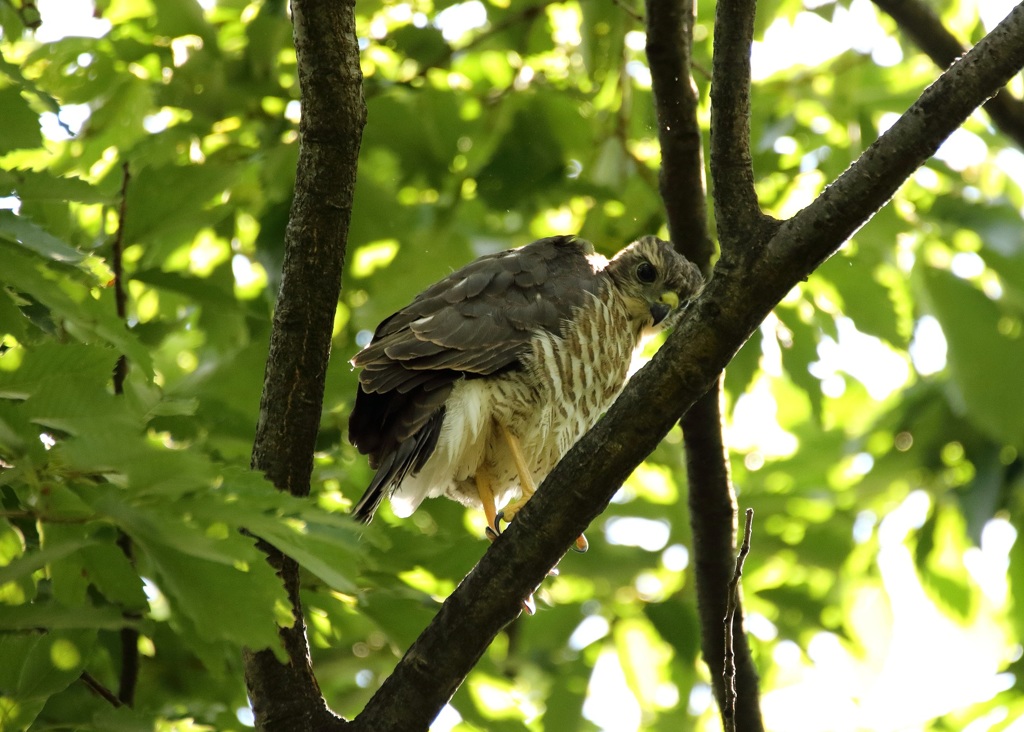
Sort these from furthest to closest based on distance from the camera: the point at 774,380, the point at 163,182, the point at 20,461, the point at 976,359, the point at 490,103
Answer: the point at 774,380, the point at 490,103, the point at 976,359, the point at 163,182, the point at 20,461

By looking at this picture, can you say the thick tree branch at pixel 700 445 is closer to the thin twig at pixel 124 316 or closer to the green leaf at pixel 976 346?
the green leaf at pixel 976 346

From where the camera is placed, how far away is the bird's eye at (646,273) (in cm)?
498

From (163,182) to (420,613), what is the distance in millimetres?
1589

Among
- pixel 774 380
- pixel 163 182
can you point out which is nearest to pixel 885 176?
pixel 163 182

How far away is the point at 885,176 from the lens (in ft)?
8.40

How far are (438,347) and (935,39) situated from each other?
2241 millimetres

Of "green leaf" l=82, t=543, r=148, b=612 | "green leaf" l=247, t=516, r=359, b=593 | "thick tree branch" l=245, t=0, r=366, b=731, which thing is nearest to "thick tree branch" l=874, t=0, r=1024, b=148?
"thick tree branch" l=245, t=0, r=366, b=731

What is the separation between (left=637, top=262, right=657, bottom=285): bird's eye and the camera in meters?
4.98

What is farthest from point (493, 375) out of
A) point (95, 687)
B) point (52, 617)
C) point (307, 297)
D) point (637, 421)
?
point (52, 617)

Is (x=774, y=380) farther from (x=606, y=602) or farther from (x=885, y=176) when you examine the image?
(x=885, y=176)

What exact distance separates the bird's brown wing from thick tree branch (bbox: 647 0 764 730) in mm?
663

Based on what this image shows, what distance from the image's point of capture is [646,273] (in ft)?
16.4

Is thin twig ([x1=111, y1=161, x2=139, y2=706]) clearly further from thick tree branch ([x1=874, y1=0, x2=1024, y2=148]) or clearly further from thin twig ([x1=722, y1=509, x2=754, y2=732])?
thick tree branch ([x1=874, y1=0, x2=1024, y2=148])

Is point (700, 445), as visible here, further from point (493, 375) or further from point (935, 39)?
point (935, 39)
